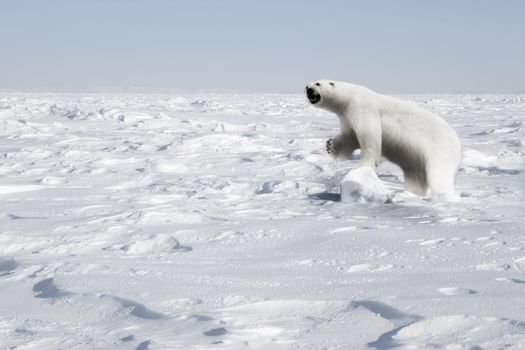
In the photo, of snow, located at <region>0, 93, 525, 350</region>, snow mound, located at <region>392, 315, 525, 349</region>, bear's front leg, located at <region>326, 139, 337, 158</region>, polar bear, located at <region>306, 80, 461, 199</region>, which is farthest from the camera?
bear's front leg, located at <region>326, 139, 337, 158</region>

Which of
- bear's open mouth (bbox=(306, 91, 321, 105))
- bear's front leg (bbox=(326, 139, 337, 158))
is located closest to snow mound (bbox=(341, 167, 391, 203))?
bear's front leg (bbox=(326, 139, 337, 158))

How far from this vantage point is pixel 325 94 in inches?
205

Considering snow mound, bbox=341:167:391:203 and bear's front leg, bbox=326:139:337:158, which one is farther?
bear's front leg, bbox=326:139:337:158

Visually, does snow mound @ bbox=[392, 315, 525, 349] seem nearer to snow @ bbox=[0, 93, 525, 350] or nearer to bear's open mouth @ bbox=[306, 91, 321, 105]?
snow @ bbox=[0, 93, 525, 350]

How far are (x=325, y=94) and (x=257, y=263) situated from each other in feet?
8.56

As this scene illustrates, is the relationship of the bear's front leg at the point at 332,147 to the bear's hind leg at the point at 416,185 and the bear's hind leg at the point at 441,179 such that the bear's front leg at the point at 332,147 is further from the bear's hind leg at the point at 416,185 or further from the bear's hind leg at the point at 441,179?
the bear's hind leg at the point at 441,179

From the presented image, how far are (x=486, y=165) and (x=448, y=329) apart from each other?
208 inches

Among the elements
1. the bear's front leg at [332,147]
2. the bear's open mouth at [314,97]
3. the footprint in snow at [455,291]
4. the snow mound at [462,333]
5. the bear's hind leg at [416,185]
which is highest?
the bear's open mouth at [314,97]

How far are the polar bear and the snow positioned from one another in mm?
257

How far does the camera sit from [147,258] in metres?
Result: 3.12

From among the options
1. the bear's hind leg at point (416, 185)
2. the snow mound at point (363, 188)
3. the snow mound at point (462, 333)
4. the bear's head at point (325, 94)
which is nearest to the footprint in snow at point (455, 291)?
the snow mound at point (462, 333)

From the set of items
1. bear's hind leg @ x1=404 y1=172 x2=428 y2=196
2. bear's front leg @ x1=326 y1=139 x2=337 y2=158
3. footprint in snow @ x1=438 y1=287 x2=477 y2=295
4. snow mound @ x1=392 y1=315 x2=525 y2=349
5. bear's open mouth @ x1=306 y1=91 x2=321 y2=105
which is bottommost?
bear's hind leg @ x1=404 y1=172 x2=428 y2=196

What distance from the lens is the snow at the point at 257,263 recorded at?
1.95m

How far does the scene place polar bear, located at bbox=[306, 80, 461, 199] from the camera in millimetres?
4699
